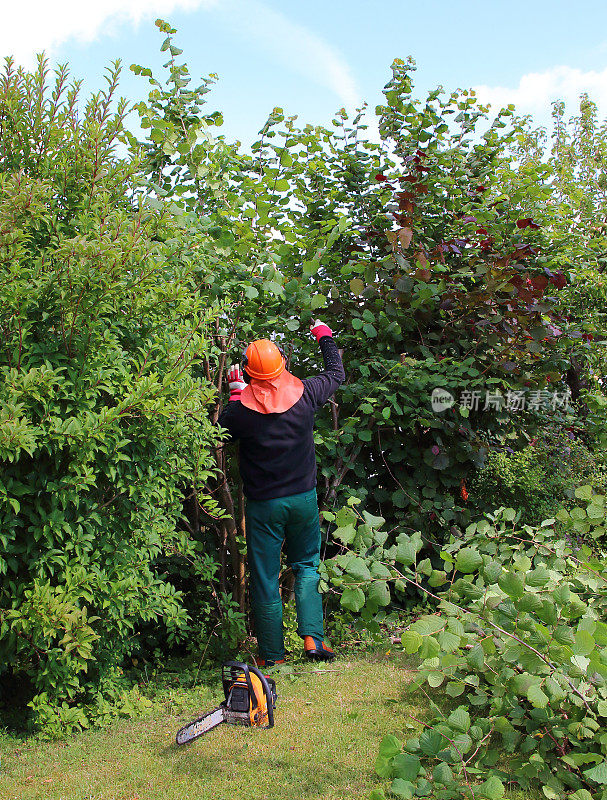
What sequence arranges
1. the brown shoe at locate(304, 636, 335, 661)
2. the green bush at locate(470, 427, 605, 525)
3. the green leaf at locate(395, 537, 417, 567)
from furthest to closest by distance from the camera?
the green bush at locate(470, 427, 605, 525), the brown shoe at locate(304, 636, 335, 661), the green leaf at locate(395, 537, 417, 567)

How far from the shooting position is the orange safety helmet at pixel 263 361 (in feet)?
14.1

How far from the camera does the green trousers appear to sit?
14.4 feet

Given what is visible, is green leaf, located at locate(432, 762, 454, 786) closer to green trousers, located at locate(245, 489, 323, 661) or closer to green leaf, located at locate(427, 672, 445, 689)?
green leaf, located at locate(427, 672, 445, 689)

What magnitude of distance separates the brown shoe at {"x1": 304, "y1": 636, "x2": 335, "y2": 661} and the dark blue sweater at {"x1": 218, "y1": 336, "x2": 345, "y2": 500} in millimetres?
955

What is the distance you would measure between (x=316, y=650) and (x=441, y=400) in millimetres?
2021

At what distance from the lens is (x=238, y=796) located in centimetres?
271

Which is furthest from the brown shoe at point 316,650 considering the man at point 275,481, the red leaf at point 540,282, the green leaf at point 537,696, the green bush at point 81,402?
the red leaf at point 540,282

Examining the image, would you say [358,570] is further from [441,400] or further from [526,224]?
[526,224]

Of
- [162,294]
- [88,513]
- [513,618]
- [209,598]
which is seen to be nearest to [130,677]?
[209,598]

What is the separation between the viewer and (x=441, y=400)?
17.2 ft

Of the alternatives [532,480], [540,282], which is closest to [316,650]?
[532,480]

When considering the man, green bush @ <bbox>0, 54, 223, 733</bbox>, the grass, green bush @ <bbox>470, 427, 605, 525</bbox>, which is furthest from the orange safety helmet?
green bush @ <bbox>470, 427, 605, 525</bbox>

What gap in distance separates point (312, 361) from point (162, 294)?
5.92 feet

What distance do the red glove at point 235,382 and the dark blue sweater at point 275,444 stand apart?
9 cm
